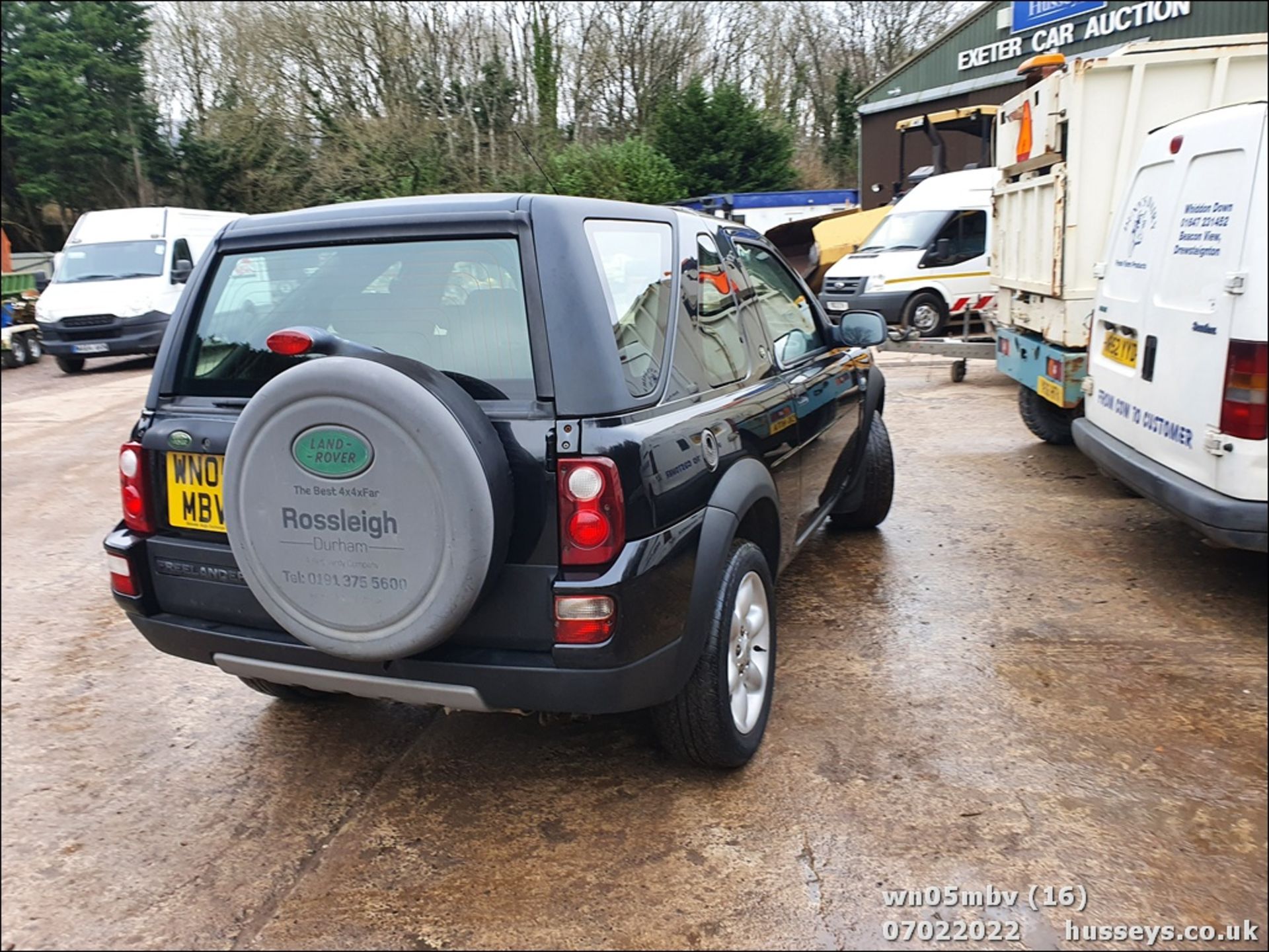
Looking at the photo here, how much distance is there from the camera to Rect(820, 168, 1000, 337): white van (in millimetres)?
13047

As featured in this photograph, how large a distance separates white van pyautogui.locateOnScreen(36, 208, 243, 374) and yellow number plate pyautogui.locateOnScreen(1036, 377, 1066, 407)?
11.7 metres

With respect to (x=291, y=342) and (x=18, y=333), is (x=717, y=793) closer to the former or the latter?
(x=291, y=342)

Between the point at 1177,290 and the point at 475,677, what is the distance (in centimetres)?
352

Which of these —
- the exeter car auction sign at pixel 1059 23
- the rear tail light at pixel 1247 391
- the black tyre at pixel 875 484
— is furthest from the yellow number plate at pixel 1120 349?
the exeter car auction sign at pixel 1059 23

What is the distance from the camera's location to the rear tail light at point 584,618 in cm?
253

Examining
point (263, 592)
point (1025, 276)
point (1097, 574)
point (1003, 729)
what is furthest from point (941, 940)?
point (1025, 276)

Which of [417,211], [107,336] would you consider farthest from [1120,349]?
[107,336]

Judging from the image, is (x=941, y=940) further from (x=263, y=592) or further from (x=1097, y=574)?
(x=1097, y=574)

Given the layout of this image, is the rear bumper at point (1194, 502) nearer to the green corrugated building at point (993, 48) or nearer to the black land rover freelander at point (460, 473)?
the black land rover freelander at point (460, 473)

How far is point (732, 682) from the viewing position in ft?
10.1

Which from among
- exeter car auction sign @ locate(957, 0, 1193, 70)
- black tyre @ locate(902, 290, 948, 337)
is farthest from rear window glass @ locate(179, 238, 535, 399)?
exeter car auction sign @ locate(957, 0, 1193, 70)

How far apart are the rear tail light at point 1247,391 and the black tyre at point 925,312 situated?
9.41 m

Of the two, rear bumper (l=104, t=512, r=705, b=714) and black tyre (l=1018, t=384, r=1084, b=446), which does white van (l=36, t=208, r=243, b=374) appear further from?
rear bumper (l=104, t=512, r=705, b=714)

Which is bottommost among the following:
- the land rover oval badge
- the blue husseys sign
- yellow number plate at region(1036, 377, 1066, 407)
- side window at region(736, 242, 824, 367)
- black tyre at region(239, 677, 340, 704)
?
black tyre at region(239, 677, 340, 704)
